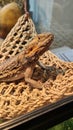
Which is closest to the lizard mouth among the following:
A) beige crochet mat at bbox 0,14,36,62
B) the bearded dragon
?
the bearded dragon

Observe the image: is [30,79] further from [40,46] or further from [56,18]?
[56,18]

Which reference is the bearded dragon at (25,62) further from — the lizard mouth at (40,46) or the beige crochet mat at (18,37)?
the beige crochet mat at (18,37)

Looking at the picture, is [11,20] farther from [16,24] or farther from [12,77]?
[12,77]

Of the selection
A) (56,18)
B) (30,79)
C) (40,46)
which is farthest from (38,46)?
(56,18)

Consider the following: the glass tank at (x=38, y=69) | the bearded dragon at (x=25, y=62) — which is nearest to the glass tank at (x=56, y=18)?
the glass tank at (x=38, y=69)

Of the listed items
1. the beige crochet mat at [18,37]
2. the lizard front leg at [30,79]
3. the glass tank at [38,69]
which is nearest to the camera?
the glass tank at [38,69]

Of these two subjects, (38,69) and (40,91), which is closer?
(40,91)
